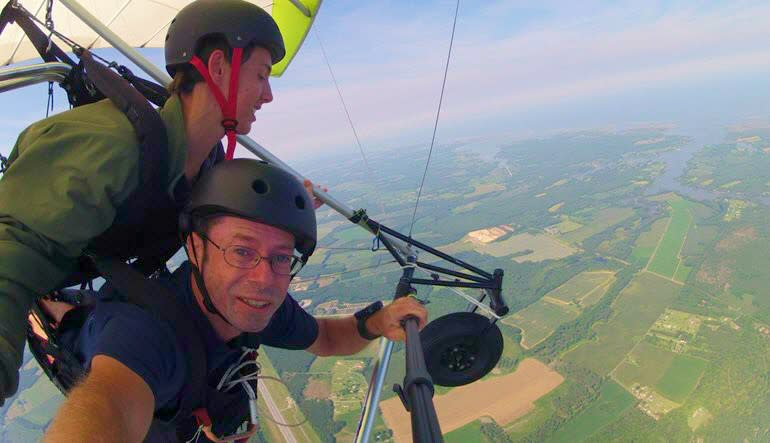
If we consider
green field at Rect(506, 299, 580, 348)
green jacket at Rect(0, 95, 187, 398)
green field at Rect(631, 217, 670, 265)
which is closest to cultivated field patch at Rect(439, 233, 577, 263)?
green field at Rect(631, 217, 670, 265)

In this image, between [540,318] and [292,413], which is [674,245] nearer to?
[540,318]

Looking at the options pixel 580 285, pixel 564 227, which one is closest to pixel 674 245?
pixel 564 227

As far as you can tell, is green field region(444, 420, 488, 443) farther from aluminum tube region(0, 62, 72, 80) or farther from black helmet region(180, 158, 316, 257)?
aluminum tube region(0, 62, 72, 80)

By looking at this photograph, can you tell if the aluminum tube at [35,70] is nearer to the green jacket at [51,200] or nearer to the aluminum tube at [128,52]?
the green jacket at [51,200]

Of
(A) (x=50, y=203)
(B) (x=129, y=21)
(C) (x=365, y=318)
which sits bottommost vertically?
(C) (x=365, y=318)

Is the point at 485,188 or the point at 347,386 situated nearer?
the point at 347,386

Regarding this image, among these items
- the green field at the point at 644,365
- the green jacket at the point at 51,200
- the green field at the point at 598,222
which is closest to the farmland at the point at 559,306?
the green field at the point at 644,365
